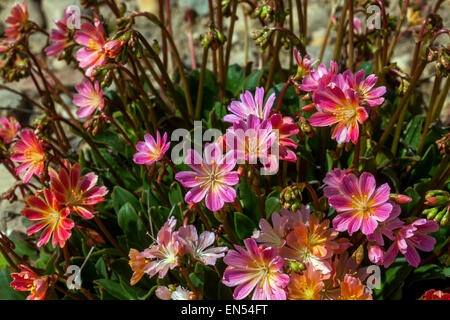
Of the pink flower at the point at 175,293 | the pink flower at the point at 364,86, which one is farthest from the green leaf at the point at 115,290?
the pink flower at the point at 364,86

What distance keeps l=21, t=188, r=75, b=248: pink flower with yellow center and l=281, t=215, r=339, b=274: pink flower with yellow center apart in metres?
0.81

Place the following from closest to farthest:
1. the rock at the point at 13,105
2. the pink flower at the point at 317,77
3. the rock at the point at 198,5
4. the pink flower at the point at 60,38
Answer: the pink flower at the point at 317,77, the pink flower at the point at 60,38, the rock at the point at 13,105, the rock at the point at 198,5

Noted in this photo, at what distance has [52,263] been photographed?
2.44m

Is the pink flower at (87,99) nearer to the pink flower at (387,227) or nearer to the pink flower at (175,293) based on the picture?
the pink flower at (175,293)

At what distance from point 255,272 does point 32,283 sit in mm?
864

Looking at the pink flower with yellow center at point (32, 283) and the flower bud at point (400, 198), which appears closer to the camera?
the flower bud at point (400, 198)

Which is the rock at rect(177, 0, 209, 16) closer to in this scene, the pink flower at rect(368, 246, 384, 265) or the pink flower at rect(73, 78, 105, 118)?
the pink flower at rect(73, 78, 105, 118)

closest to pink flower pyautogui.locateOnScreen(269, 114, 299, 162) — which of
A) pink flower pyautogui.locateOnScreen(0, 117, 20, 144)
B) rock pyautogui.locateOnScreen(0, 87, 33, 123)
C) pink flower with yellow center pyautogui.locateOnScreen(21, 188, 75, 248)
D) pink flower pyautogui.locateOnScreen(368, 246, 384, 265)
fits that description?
pink flower pyautogui.locateOnScreen(368, 246, 384, 265)

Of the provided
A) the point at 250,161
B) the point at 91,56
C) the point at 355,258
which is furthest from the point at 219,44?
the point at 355,258

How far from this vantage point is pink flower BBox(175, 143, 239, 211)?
1.76 meters

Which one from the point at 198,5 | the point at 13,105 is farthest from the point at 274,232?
the point at 198,5

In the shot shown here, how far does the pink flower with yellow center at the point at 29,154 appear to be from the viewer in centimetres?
209

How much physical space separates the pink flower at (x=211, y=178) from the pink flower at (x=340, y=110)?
0.36 m

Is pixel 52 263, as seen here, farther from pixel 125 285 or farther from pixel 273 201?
pixel 273 201
